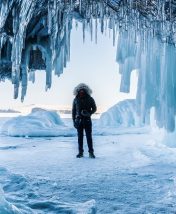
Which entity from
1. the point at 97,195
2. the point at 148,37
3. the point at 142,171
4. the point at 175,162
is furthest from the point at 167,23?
the point at 97,195

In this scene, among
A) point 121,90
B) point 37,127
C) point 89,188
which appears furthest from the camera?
point 37,127

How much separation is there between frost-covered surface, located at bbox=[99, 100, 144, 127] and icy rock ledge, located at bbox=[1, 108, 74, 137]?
3.39 metres

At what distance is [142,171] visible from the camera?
5.48m

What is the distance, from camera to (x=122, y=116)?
1027 inches

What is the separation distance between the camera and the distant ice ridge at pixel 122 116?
25219 mm

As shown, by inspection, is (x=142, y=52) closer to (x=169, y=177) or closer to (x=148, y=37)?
(x=148, y=37)

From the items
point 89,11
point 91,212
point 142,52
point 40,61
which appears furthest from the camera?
point 40,61

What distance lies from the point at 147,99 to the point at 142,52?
1203 mm

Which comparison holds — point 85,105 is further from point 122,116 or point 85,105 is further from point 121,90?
point 122,116

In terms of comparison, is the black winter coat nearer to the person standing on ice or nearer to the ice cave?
the person standing on ice

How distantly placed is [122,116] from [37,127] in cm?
582

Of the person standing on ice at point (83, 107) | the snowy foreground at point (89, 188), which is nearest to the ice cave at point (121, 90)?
the snowy foreground at point (89, 188)

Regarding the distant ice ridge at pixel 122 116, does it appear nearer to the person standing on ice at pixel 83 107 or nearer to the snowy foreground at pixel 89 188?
the person standing on ice at pixel 83 107

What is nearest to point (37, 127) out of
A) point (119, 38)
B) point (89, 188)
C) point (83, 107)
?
point (119, 38)
